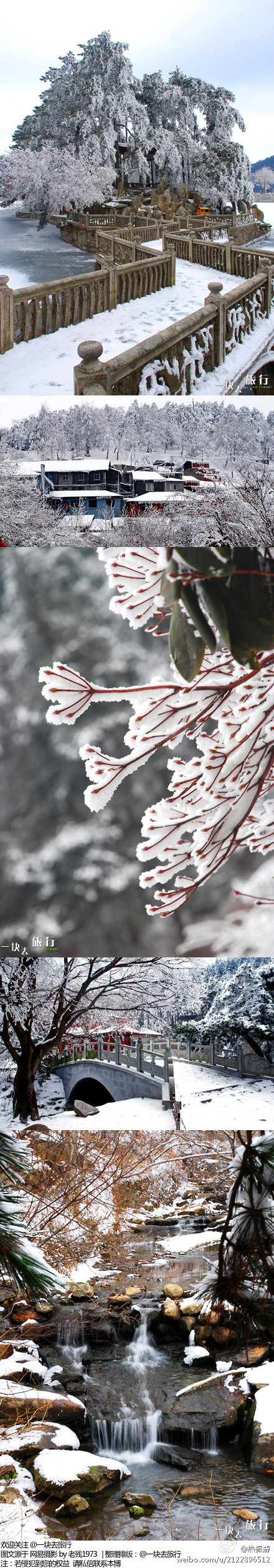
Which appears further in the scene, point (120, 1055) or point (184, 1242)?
point (120, 1055)

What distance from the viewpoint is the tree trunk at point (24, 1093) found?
3.00 meters

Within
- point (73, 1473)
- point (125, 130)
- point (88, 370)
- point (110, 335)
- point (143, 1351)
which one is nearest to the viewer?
point (73, 1473)

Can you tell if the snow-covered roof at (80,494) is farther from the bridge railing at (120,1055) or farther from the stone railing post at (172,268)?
the bridge railing at (120,1055)

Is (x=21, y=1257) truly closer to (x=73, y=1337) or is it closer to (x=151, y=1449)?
(x=73, y=1337)

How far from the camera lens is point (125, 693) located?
250 centimetres

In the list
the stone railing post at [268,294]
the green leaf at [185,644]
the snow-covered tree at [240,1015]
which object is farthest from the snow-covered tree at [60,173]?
the snow-covered tree at [240,1015]

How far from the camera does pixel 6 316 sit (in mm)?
6258

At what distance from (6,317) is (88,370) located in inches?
27.3

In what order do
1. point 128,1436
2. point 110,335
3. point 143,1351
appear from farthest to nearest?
1. point 110,335
2. point 143,1351
3. point 128,1436

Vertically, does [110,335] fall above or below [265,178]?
below

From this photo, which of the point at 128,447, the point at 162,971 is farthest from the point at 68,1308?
the point at 128,447

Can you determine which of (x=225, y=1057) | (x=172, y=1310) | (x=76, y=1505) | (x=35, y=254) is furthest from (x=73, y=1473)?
(x=35, y=254)

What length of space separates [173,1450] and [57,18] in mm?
6169

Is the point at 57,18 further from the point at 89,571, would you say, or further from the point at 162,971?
the point at 162,971
